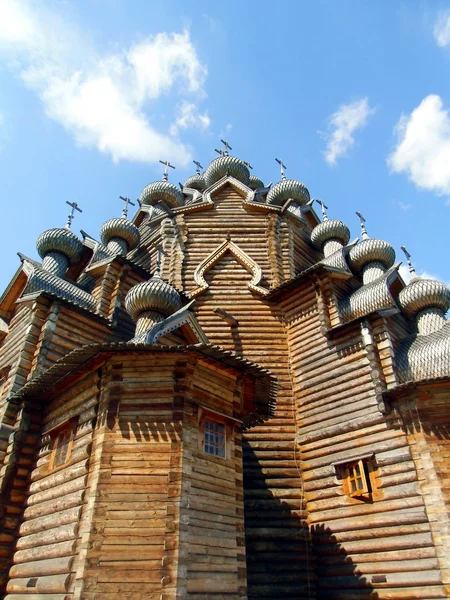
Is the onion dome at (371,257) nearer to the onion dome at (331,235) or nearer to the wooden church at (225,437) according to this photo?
the wooden church at (225,437)

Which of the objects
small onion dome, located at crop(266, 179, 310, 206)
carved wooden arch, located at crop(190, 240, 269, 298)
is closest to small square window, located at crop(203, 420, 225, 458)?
carved wooden arch, located at crop(190, 240, 269, 298)

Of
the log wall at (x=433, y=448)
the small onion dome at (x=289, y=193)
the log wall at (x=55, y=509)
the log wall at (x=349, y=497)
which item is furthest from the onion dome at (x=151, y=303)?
the small onion dome at (x=289, y=193)

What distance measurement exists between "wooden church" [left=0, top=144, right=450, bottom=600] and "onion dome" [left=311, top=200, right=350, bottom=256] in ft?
7.37

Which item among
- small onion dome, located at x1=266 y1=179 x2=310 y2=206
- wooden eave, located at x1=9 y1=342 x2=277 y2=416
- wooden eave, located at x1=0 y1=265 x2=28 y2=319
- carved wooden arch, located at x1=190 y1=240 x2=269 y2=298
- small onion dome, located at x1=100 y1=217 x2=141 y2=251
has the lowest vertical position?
wooden eave, located at x1=9 y1=342 x2=277 y2=416

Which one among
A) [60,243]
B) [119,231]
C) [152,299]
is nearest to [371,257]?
[152,299]

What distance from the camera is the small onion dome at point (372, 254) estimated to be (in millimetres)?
15375

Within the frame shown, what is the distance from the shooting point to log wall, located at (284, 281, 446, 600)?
8.78 meters

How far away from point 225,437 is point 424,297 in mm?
7583

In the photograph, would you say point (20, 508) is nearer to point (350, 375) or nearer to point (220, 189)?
point (350, 375)

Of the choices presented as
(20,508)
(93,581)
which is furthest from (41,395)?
(93,581)

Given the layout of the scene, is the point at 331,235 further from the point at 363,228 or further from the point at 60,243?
the point at 60,243

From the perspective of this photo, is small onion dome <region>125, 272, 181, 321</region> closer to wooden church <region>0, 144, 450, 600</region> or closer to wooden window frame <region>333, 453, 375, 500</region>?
wooden church <region>0, 144, 450, 600</region>

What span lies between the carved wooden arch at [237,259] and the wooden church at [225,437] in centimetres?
19

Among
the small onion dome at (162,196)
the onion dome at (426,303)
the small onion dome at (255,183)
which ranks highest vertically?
the small onion dome at (255,183)
